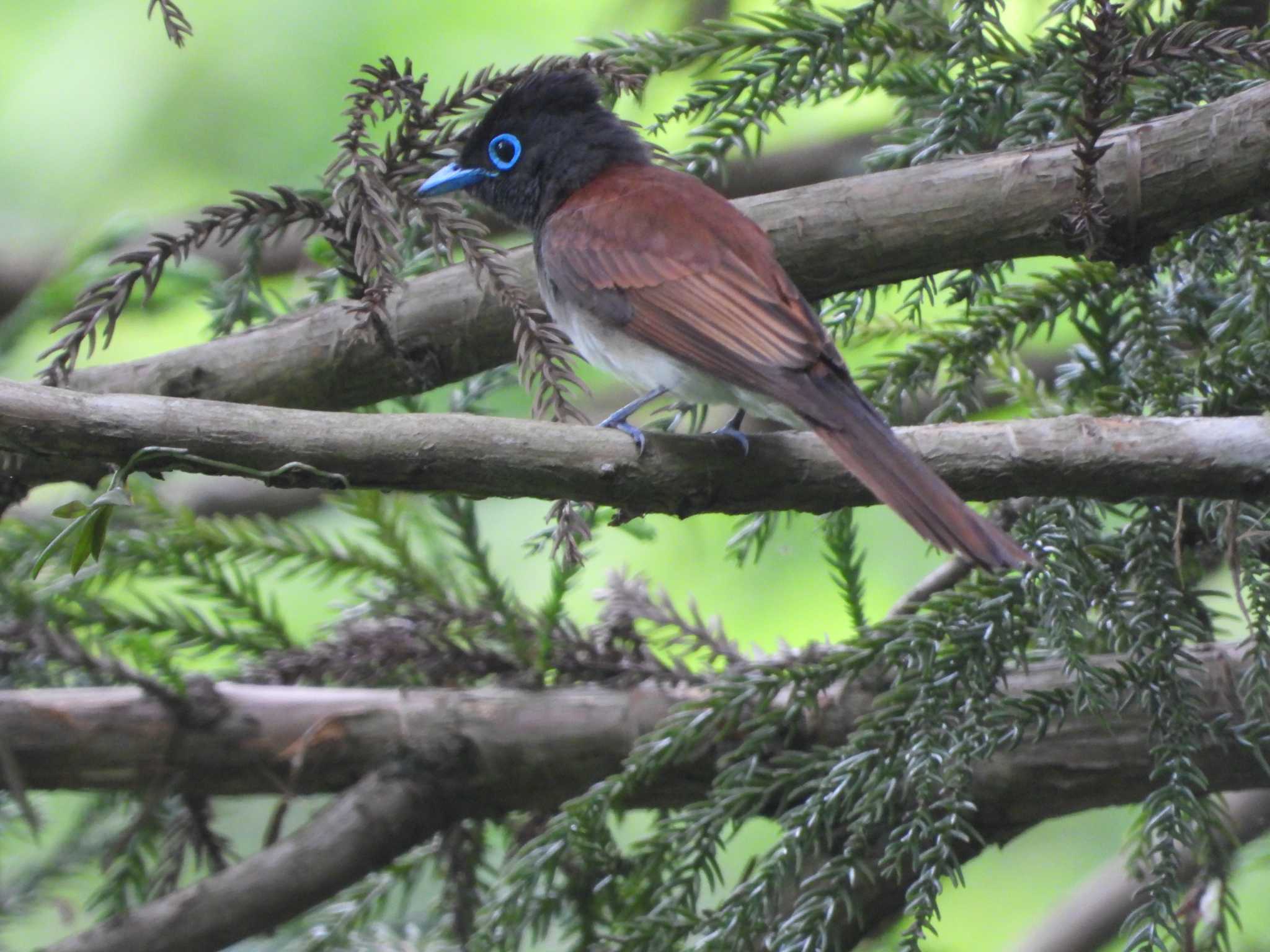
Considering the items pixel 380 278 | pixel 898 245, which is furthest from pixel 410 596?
pixel 898 245

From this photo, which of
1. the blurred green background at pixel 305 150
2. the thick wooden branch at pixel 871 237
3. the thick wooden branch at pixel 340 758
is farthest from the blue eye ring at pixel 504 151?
the thick wooden branch at pixel 340 758

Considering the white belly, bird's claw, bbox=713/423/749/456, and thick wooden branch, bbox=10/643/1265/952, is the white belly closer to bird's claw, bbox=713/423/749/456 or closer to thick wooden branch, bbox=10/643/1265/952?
bird's claw, bbox=713/423/749/456

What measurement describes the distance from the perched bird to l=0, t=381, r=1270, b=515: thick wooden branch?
0.09m

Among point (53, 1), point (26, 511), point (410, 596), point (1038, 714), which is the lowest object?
point (1038, 714)

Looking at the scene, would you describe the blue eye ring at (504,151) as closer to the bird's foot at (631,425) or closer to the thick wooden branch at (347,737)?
the bird's foot at (631,425)

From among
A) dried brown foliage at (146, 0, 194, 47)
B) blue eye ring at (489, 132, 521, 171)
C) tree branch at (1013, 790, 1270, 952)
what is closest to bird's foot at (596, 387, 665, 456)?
blue eye ring at (489, 132, 521, 171)

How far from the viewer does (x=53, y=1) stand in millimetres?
5590

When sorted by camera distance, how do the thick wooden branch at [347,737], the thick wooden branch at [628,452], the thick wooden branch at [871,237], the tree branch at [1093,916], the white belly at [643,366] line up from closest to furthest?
the thick wooden branch at [628,452], the thick wooden branch at [871,237], the white belly at [643,366], the thick wooden branch at [347,737], the tree branch at [1093,916]

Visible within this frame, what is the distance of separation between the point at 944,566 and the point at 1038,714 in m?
0.89

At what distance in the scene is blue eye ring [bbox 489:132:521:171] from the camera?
3588mm

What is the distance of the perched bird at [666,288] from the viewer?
7.19ft

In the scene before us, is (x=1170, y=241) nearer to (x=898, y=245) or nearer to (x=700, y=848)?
(x=898, y=245)

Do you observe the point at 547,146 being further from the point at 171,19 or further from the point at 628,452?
the point at 628,452

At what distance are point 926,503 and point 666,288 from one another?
1.08 metres
